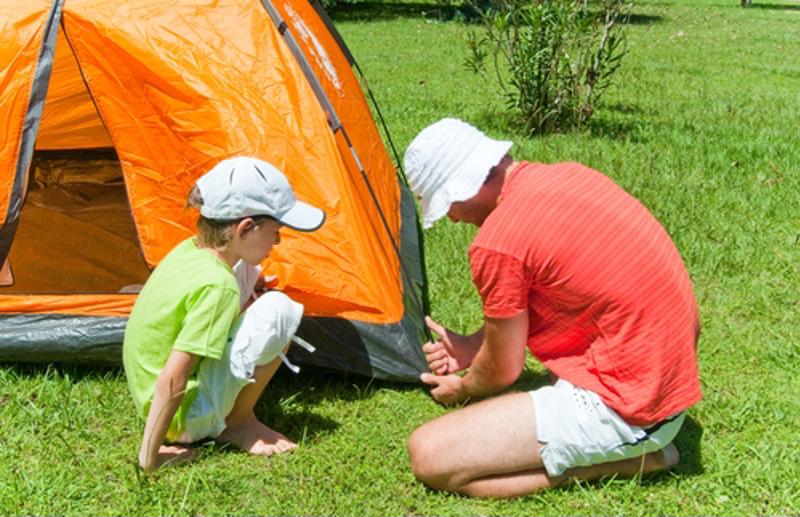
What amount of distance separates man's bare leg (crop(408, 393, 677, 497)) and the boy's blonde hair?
0.80m

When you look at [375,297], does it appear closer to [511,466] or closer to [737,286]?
[511,466]

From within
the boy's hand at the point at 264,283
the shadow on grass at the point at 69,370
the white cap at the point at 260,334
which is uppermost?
the white cap at the point at 260,334

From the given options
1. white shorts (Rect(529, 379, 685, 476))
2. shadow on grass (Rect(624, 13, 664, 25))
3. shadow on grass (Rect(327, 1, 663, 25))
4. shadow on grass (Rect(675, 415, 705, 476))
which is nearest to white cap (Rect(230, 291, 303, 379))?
white shorts (Rect(529, 379, 685, 476))

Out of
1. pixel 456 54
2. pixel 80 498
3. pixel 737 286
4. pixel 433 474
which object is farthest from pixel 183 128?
pixel 456 54

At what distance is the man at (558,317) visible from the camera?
2500 mm

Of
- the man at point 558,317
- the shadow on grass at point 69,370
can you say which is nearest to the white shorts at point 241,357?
the man at point 558,317

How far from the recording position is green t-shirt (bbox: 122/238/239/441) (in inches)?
105

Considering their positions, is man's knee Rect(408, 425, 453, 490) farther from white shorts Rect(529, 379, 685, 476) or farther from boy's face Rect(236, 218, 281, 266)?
boy's face Rect(236, 218, 281, 266)

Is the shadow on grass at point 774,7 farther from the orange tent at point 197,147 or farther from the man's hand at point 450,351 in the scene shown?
the man's hand at point 450,351

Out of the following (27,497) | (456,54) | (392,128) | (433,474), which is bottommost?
(456,54)

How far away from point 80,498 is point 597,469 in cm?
151

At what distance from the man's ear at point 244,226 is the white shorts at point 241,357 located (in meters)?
0.21

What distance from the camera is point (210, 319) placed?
2.67 m

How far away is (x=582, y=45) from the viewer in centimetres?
686
